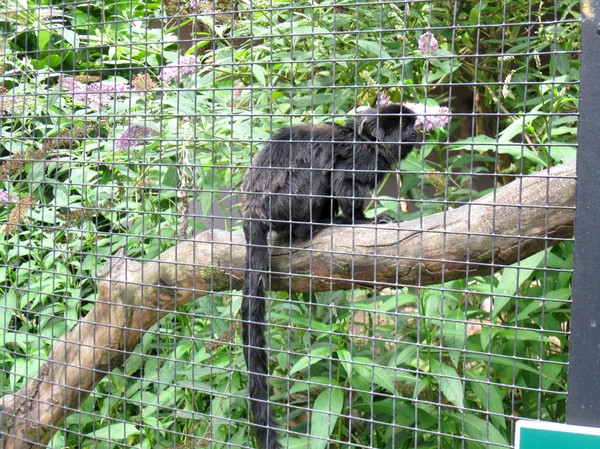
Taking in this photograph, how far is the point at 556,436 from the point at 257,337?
1.16 m

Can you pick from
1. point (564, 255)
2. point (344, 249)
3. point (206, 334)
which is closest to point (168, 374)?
point (206, 334)

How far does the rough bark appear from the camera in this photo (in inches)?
75.2

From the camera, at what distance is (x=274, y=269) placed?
95.2 inches

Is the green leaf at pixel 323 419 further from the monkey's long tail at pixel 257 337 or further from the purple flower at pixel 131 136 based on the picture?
the purple flower at pixel 131 136

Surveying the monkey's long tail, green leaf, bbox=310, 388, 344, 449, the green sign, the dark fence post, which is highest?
the dark fence post

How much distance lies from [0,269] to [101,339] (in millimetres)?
887

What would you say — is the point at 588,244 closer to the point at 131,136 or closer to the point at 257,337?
the point at 257,337

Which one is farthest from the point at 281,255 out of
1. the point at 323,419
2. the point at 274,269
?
the point at 323,419

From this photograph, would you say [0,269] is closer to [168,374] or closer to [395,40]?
[168,374]

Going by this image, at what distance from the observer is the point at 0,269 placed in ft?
10.4

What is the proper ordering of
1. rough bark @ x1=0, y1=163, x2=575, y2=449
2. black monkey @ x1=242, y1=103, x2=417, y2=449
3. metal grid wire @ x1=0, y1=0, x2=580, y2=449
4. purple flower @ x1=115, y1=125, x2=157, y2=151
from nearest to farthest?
rough bark @ x1=0, y1=163, x2=575, y2=449
metal grid wire @ x1=0, y1=0, x2=580, y2=449
black monkey @ x1=242, y1=103, x2=417, y2=449
purple flower @ x1=115, y1=125, x2=157, y2=151

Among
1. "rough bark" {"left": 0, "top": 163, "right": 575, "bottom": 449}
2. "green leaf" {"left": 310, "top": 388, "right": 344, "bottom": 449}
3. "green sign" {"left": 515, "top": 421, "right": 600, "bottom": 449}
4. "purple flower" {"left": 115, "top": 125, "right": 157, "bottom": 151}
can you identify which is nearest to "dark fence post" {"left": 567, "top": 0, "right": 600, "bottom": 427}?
"green sign" {"left": 515, "top": 421, "right": 600, "bottom": 449}

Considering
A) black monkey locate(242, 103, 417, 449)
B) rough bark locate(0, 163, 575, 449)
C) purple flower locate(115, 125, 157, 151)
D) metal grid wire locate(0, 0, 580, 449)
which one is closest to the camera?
rough bark locate(0, 163, 575, 449)

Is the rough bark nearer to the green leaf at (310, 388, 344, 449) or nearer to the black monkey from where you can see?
the black monkey
